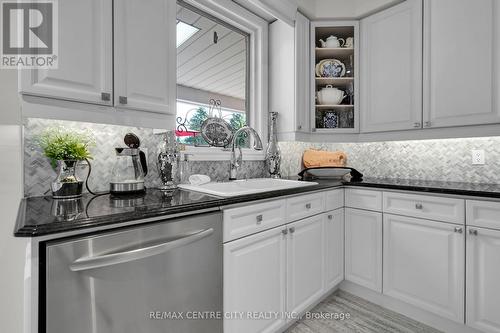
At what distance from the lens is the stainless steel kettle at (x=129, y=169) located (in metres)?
1.39

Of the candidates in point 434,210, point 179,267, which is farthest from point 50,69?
point 434,210

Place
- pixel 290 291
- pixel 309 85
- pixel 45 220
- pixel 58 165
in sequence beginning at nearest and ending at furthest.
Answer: pixel 45 220
pixel 58 165
pixel 290 291
pixel 309 85

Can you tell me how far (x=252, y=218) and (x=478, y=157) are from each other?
193 cm

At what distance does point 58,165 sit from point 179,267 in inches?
Result: 32.1

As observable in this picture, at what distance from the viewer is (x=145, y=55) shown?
1369 mm

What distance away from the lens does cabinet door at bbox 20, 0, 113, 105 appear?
1.06 m

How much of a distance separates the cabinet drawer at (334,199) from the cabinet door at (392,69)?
2.46 ft

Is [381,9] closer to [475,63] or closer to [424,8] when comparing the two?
[424,8]

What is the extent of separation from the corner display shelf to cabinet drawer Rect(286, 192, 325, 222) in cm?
89

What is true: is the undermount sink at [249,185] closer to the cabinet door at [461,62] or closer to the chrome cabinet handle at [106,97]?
the chrome cabinet handle at [106,97]

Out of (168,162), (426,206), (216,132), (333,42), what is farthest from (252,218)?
(333,42)

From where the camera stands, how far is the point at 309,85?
2.48 m

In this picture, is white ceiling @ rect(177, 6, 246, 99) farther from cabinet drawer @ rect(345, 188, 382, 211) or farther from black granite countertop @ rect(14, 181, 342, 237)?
cabinet drawer @ rect(345, 188, 382, 211)

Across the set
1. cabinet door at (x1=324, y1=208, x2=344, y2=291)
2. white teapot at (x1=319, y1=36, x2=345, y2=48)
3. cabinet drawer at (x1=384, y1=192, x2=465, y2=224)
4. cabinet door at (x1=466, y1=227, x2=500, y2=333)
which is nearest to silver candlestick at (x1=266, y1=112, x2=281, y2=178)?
cabinet door at (x1=324, y1=208, x2=344, y2=291)
